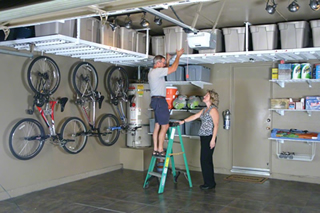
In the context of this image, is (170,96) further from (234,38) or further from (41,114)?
(41,114)

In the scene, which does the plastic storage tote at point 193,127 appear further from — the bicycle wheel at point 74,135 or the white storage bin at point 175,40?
the bicycle wheel at point 74,135

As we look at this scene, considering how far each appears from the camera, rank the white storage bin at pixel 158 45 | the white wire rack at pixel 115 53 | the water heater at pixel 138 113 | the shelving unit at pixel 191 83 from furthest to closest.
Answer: the water heater at pixel 138 113, the shelving unit at pixel 191 83, the white storage bin at pixel 158 45, the white wire rack at pixel 115 53

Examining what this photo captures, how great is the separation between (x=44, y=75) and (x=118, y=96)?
7.33 feet

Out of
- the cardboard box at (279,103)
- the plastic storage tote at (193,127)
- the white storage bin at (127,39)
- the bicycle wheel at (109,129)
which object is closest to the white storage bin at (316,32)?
the cardboard box at (279,103)

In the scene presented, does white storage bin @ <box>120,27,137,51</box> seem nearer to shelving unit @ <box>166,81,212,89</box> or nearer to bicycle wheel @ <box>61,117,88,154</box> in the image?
shelving unit @ <box>166,81,212,89</box>

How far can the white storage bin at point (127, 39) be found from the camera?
6.61m

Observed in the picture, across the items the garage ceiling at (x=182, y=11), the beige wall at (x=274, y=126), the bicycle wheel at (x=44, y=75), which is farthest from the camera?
the beige wall at (x=274, y=126)

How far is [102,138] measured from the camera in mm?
7945

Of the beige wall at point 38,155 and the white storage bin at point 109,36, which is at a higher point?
the white storage bin at point 109,36

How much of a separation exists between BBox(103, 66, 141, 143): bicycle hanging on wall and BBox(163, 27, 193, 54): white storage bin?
4.99ft

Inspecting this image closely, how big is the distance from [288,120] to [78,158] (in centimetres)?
454

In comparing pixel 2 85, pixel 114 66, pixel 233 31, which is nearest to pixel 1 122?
pixel 2 85

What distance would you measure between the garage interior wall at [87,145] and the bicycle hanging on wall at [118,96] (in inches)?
9.3

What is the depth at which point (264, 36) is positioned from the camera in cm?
648
